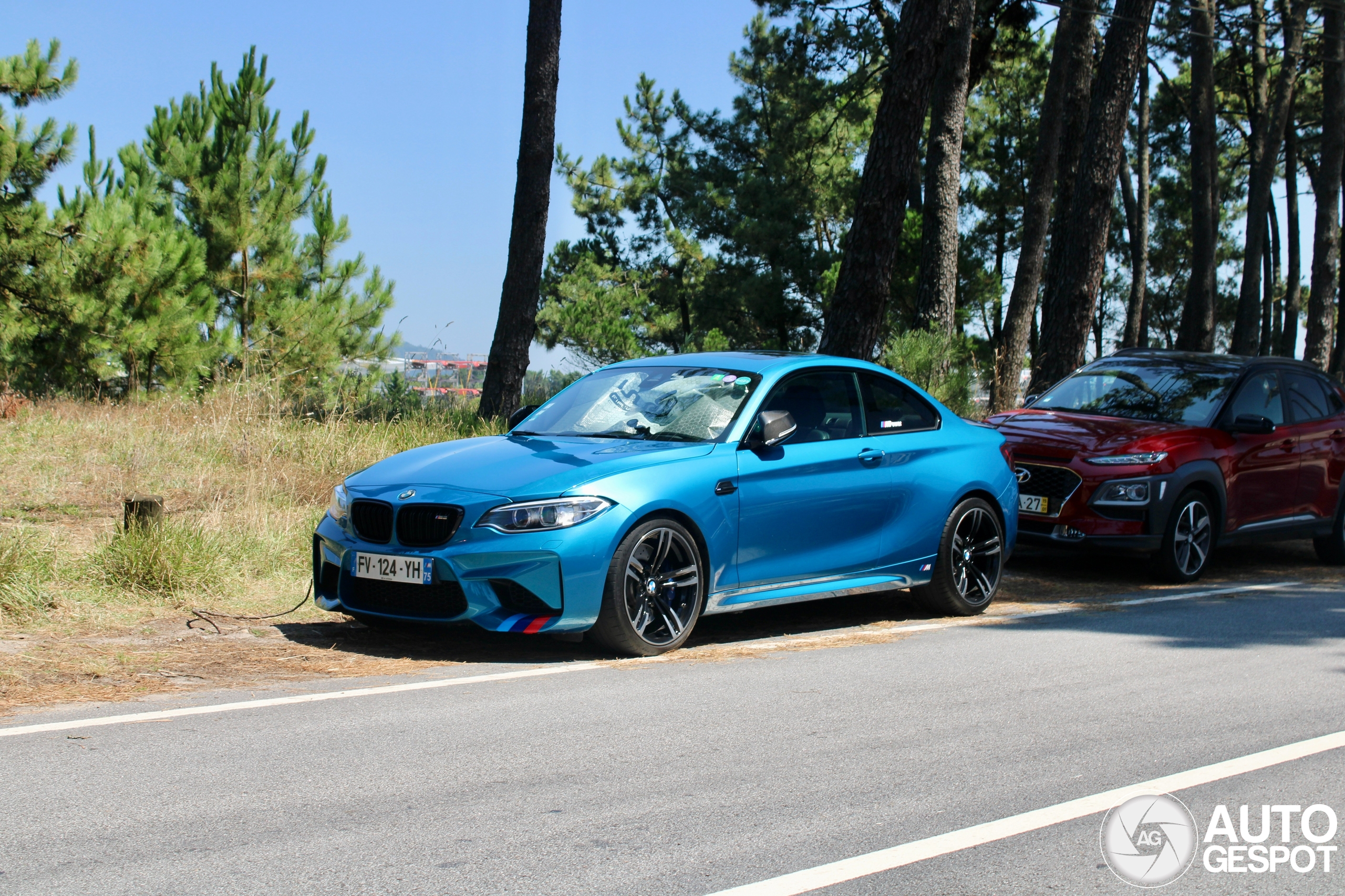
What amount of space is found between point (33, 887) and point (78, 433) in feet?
41.0

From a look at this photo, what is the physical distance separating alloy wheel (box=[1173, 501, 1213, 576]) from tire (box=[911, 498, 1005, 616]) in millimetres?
2513

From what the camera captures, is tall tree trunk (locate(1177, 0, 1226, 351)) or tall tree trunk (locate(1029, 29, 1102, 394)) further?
tall tree trunk (locate(1177, 0, 1226, 351))

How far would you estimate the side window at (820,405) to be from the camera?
7.98 metres

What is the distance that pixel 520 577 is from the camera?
21.3 feet

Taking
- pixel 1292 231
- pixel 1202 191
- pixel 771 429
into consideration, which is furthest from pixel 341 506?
pixel 1292 231

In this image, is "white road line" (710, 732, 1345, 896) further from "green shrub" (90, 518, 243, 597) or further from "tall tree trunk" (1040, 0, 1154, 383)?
"tall tree trunk" (1040, 0, 1154, 383)

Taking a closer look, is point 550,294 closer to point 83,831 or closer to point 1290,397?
point 1290,397

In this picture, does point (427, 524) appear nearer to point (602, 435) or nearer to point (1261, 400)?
point (602, 435)

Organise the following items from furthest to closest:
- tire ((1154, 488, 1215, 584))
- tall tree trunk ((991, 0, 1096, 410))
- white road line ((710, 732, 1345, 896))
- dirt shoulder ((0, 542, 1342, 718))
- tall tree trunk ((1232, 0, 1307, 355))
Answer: tall tree trunk ((1232, 0, 1307, 355)), tall tree trunk ((991, 0, 1096, 410)), tire ((1154, 488, 1215, 584)), dirt shoulder ((0, 542, 1342, 718)), white road line ((710, 732, 1345, 896))

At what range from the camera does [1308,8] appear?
3328 cm

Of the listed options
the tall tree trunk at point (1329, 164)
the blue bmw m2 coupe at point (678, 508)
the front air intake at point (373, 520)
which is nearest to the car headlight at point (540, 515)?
the blue bmw m2 coupe at point (678, 508)

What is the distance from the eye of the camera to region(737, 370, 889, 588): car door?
742 cm

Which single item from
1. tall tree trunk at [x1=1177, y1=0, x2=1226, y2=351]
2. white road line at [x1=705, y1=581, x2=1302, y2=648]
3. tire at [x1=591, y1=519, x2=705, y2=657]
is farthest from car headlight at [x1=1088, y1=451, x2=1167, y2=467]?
tall tree trunk at [x1=1177, y1=0, x2=1226, y2=351]

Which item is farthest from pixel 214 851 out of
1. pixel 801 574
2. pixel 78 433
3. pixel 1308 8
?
pixel 1308 8
